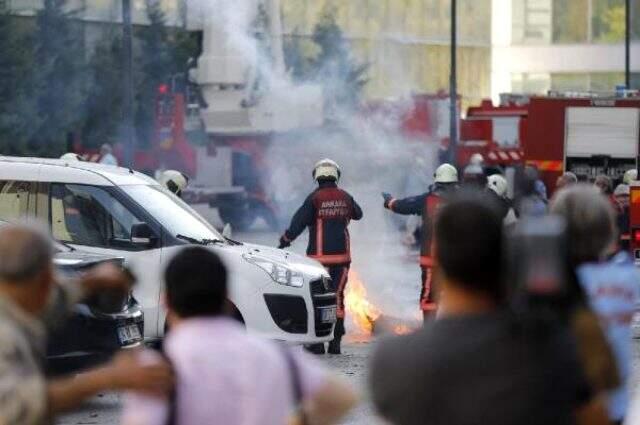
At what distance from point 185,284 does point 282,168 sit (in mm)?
34503

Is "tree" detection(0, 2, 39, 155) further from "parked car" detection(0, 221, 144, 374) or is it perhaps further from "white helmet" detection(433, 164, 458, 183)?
"parked car" detection(0, 221, 144, 374)

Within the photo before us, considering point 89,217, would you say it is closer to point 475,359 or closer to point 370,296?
point 370,296

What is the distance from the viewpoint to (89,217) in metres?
13.7

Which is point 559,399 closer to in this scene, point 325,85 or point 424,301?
point 424,301

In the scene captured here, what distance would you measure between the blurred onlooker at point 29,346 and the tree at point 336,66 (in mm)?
47061

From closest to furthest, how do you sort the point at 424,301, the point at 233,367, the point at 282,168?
the point at 233,367, the point at 424,301, the point at 282,168

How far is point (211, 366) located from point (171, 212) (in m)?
9.63

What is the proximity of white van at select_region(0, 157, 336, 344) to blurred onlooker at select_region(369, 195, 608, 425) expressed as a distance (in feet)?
30.1

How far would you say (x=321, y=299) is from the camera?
47.2 feet

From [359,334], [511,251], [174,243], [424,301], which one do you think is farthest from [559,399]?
[359,334]

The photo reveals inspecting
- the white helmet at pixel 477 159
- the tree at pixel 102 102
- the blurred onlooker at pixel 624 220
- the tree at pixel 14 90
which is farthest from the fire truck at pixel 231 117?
the blurred onlooker at pixel 624 220

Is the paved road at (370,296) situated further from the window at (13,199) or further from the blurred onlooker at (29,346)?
the blurred onlooker at (29,346)

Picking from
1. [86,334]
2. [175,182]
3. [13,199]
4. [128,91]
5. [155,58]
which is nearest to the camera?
[86,334]

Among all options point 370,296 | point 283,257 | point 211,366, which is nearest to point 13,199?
point 283,257
